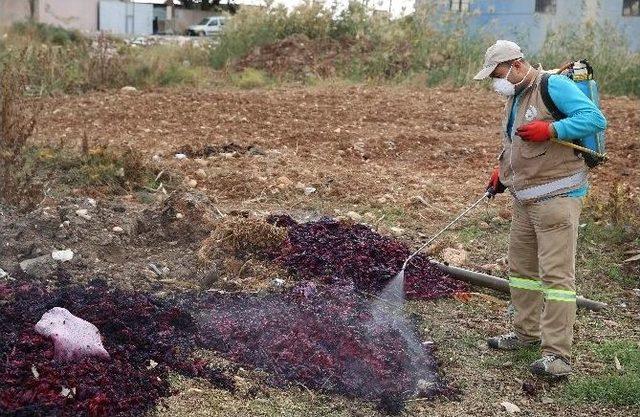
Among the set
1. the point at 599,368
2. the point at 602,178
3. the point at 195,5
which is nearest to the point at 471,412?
the point at 599,368

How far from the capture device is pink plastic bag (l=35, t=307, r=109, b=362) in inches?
170

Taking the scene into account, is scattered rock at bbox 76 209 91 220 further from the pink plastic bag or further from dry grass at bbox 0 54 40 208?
the pink plastic bag

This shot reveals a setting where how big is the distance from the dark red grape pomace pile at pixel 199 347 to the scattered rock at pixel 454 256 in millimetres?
1063

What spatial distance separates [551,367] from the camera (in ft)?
16.3

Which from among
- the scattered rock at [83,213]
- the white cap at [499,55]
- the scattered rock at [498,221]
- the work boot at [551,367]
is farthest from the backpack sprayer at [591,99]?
the scattered rock at [83,213]

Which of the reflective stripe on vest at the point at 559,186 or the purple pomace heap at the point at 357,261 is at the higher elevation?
the reflective stripe on vest at the point at 559,186

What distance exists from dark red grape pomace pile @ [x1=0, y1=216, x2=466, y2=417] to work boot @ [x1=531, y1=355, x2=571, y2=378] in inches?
20.6

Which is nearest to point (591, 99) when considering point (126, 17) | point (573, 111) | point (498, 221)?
point (573, 111)

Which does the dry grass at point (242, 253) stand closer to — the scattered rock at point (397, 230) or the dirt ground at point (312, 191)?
the dirt ground at point (312, 191)

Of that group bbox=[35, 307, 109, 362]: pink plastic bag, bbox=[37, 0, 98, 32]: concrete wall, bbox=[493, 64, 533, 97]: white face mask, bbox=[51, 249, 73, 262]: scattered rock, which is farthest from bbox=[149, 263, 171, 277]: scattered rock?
bbox=[37, 0, 98, 32]: concrete wall

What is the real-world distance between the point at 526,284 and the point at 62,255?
2.86m

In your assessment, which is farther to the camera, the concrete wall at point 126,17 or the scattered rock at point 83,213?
the concrete wall at point 126,17

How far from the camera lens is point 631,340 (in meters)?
5.70

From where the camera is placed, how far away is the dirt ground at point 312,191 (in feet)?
16.5
